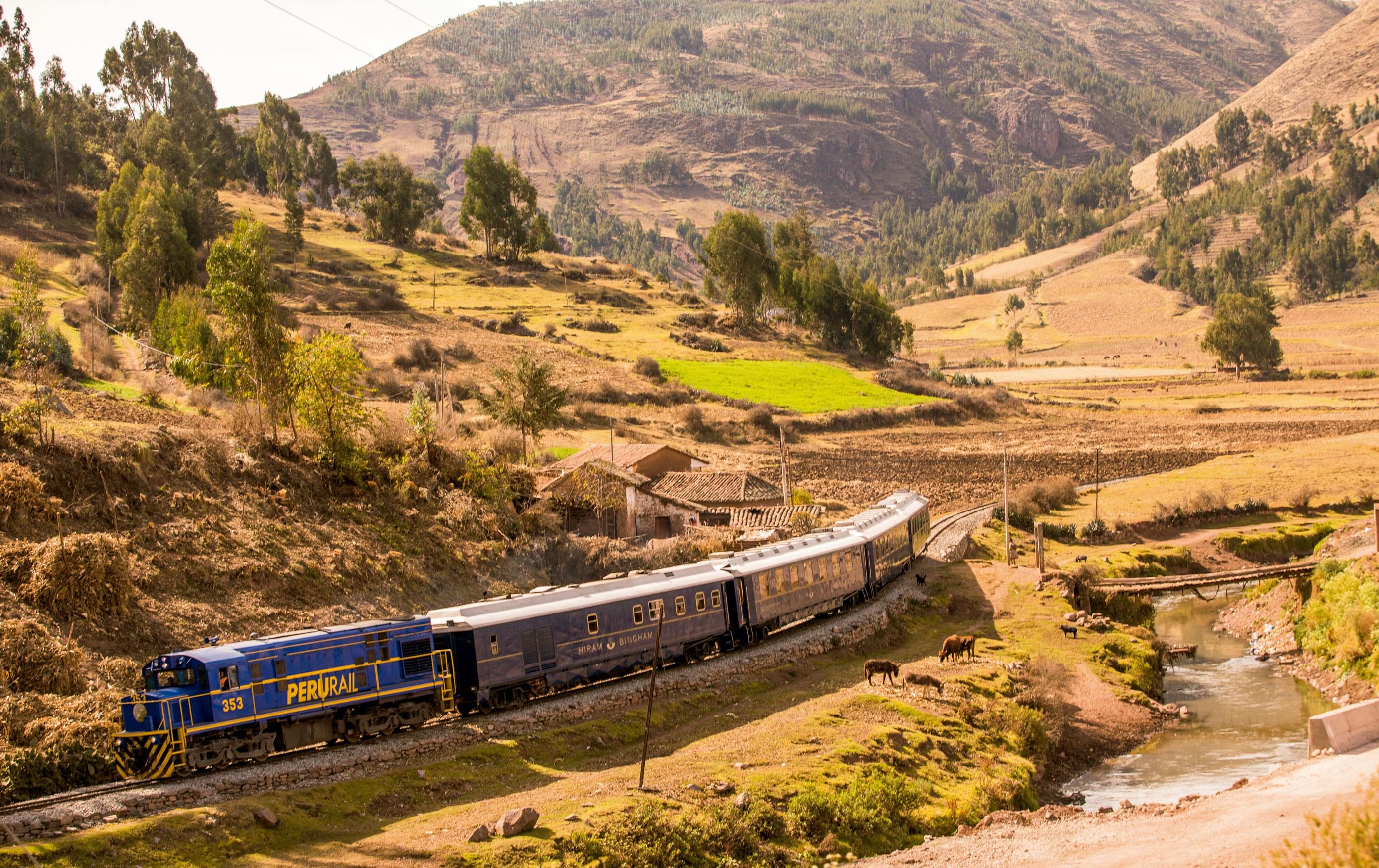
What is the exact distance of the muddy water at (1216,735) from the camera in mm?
30875

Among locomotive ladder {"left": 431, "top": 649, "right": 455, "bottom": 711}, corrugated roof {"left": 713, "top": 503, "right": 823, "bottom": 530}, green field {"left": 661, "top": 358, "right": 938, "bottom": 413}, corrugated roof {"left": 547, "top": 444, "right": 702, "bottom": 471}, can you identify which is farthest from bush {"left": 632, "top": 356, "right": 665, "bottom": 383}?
locomotive ladder {"left": 431, "top": 649, "right": 455, "bottom": 711}

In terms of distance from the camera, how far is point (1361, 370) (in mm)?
148375

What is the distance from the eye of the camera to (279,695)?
2348 cm

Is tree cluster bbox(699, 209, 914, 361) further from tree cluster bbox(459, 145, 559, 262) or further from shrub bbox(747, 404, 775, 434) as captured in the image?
shrub bbox(747, 404, 775, 434)

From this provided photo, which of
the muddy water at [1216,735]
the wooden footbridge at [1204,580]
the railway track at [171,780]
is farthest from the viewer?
the wooden footbridge at [1204,580]

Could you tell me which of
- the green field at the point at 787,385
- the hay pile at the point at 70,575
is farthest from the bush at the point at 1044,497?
the hay pile at the point at 70,575

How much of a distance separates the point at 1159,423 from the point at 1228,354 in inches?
1917

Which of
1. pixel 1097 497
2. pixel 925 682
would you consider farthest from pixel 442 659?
pixel 1097 497

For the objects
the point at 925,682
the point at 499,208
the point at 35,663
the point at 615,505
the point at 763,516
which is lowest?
the point at 925,682

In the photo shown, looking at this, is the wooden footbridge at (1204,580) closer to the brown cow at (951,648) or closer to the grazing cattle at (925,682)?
the brown cow at (951,648)

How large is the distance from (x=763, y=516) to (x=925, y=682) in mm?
23916

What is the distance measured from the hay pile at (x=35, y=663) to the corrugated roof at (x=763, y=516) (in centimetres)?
3425

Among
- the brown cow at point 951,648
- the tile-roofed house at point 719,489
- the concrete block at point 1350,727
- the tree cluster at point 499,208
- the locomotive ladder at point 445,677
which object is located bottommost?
the brown cow at point 951,648

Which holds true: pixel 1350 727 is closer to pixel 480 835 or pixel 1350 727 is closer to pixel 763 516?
pixel 480 835
